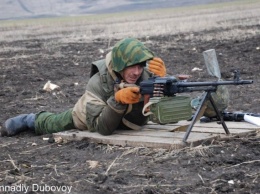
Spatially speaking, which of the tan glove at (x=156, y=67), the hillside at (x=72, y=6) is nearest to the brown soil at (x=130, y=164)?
the tan glove at (x=156, y=67)

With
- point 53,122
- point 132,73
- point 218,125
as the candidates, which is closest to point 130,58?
point 132,73

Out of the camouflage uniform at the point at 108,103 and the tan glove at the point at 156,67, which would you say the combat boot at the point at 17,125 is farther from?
the tan glove at the point at 156,67

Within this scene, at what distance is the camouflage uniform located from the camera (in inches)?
246

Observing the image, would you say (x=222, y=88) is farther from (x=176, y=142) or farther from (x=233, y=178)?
(x=233, y=178)

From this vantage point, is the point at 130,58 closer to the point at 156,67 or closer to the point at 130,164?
the point at 156,67

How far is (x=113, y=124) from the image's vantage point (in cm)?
648

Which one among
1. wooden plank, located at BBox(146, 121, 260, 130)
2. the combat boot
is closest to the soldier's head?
wooden plank, located at BBox(146, 121, 260, 130)

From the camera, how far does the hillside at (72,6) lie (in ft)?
409

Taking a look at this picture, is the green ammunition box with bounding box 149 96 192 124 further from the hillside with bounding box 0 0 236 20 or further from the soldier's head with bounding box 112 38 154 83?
the hillside with bounding box 0 0 236 20

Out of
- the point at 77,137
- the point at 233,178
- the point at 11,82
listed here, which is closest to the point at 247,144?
the point at 233,178

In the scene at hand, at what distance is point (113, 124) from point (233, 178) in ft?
5.90

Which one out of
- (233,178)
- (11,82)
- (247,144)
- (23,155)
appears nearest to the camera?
(233,178)

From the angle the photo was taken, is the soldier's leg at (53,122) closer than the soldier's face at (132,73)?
No

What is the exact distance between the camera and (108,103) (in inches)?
247
